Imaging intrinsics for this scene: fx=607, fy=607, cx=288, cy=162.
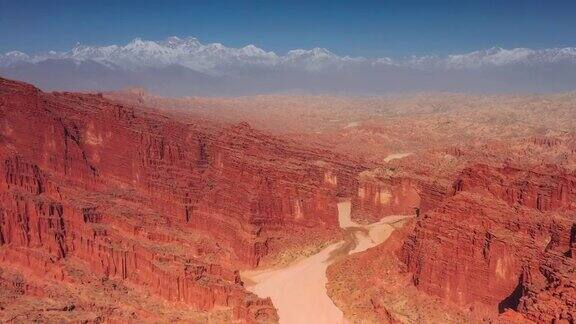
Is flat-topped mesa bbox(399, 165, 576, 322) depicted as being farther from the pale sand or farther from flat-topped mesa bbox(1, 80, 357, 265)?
flat-topped mesa bbox(1, 80, 357, 265)

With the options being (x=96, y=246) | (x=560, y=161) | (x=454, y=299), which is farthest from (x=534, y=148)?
(x=96, y=246)

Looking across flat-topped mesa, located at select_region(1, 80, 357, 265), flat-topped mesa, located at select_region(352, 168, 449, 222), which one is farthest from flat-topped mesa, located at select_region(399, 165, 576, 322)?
flat-topped mesa, located at select_region(352, 168, 449, 222)

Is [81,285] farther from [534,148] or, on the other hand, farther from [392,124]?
[392,124]

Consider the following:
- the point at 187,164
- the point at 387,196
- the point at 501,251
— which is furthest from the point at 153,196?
the point at 501,251

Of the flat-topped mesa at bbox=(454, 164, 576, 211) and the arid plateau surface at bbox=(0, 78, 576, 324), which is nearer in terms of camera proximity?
the arid plateau surface at bbox=(0, 78, 576, 324)

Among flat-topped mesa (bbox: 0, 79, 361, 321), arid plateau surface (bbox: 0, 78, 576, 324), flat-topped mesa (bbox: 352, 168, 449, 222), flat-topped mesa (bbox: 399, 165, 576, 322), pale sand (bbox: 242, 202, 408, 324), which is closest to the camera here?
flat-topped mesa (bbox: 399, 165, 576, 322)

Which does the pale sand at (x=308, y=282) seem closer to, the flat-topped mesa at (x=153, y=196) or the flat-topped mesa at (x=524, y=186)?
the flat-topped mesa at (x=153, y=196)
